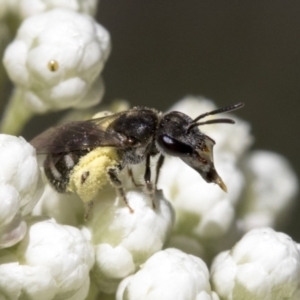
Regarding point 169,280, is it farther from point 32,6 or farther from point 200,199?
point 32,6

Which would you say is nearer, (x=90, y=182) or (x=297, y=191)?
(x=90, y=182)

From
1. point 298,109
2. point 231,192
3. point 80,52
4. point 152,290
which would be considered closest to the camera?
point 152,290

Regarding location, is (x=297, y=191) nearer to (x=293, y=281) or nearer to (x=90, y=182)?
(x=293, y=281)

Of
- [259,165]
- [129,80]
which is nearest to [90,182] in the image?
[259,165]

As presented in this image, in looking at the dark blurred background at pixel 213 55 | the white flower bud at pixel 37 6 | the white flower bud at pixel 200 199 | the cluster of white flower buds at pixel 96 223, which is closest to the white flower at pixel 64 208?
the cluster of white flower buds at pixel 96 223

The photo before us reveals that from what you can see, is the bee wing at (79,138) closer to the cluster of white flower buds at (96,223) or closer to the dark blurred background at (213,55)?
the cluster of white flower buds at (96,223)

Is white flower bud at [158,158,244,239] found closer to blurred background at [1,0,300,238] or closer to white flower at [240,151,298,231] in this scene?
white flower at [240,151,298,231]
